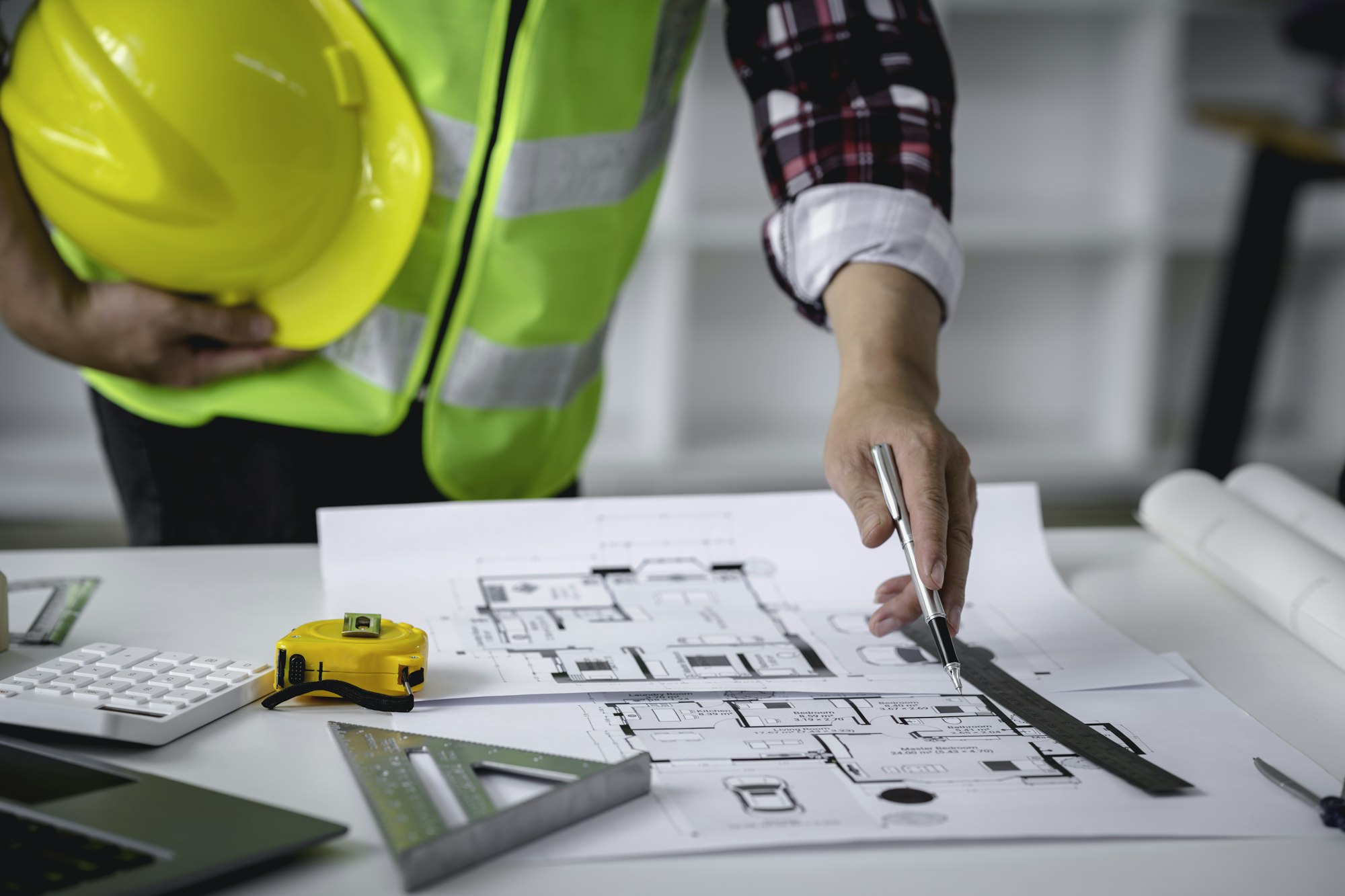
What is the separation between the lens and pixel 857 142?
94 cm

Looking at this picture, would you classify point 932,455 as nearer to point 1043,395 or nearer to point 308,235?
point 308,235

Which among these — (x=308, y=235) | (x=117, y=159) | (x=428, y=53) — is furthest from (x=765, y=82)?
(x=117, y=159)

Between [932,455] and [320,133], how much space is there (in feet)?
1.72

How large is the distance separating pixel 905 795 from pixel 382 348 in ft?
2.02

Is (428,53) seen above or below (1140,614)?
above

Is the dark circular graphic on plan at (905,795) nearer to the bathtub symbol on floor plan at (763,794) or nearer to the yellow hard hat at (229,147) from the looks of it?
the bathtub symbol on floor plan at (763,794)

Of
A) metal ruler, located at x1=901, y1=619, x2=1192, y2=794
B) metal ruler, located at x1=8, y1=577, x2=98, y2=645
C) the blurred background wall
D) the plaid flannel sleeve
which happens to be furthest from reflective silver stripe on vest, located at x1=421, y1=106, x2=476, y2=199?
the blurred background wall

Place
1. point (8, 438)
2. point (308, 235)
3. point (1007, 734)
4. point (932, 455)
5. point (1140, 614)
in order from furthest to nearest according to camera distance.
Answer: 1. point (8, 438)
2. point (308, 235)
3. point (1140, 614)
4. point (932, 455)
5. point (1007, 734)

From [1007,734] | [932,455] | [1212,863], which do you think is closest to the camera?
[1212,863]

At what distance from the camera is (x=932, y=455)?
2.45 ft

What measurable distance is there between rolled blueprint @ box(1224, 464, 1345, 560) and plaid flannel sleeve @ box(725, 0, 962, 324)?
1.00 feet

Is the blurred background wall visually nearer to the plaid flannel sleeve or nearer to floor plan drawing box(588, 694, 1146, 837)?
the plaid flannel sleeve

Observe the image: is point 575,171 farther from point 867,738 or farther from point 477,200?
point 867,738

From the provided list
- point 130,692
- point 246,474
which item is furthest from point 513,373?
point 130,692
